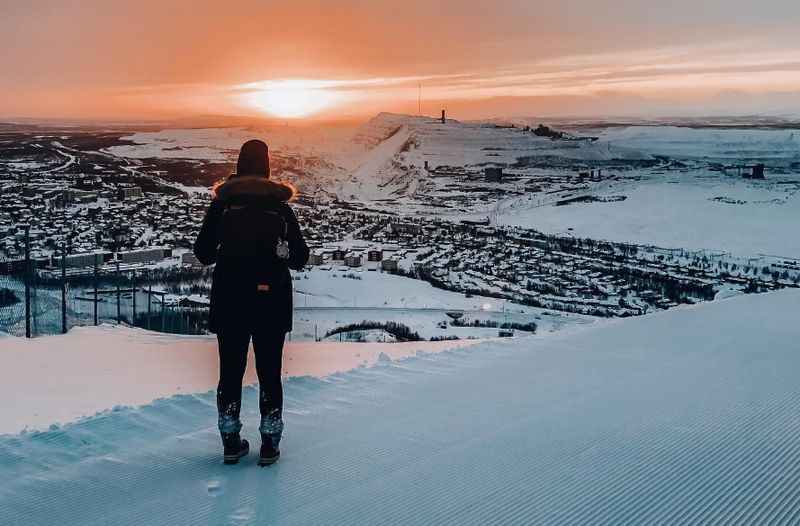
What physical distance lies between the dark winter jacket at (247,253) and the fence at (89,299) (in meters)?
6.80

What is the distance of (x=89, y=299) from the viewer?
43.7ft

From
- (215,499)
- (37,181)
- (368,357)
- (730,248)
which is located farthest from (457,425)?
(37,181)

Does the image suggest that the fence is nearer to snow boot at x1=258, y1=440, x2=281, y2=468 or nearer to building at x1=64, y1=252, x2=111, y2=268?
building at x1=64, y1=252, x2=111, y2=268

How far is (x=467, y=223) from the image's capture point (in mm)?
37938

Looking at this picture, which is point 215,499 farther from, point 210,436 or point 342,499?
point 210,436

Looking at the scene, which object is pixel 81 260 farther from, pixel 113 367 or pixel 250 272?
pixel 250 272

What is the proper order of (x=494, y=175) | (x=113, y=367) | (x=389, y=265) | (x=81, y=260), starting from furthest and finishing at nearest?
1. (x=494, y=175)
2. (x=389, y=265)
3. (x=81, y=260)
4. (x=113, y=367)

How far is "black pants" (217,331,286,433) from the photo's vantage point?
2.56 meters

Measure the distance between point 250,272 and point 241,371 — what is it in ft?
1.24

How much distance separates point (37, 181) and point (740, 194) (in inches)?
1498

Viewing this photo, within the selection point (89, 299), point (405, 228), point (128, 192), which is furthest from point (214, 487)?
point (128, 192)

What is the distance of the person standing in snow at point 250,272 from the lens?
2.50 m

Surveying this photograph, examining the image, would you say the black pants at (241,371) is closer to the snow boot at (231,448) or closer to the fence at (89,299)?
the snow boot at (231,448)

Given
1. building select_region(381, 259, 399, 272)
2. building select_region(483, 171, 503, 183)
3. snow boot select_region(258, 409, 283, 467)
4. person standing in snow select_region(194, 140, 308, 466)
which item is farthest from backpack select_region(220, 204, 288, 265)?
building select_region(483, 171, 503, 183)
